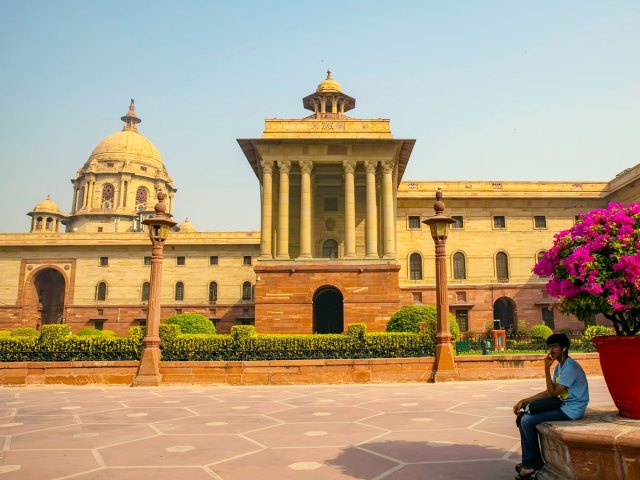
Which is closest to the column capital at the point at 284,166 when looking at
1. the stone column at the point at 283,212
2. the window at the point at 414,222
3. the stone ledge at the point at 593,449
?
the stone column at the point at 283,212

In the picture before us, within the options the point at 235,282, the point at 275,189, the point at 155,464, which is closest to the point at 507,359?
the point at 155,464

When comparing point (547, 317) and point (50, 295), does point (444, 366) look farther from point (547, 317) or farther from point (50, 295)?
point (50, 295)

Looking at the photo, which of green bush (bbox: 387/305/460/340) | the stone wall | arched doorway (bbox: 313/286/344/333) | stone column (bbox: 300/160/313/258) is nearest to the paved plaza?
the stone wall

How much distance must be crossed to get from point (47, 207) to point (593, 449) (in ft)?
248

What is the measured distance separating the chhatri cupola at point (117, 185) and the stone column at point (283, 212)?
46.9 metres

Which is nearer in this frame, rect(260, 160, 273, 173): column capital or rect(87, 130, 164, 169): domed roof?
rect(260, 160, 273, 173): column capital

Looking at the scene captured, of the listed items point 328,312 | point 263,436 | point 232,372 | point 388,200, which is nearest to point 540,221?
point 388,200

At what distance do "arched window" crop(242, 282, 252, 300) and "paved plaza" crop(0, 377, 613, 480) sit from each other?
37838 mm

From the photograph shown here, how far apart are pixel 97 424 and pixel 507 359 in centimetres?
1310

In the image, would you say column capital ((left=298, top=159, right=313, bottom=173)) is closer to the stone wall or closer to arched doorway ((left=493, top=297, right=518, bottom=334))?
the stone wall

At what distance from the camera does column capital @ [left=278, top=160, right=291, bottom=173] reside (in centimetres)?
3221

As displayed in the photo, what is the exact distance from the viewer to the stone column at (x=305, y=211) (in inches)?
1224

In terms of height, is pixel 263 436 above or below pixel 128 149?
below

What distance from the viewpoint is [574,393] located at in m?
5.20
